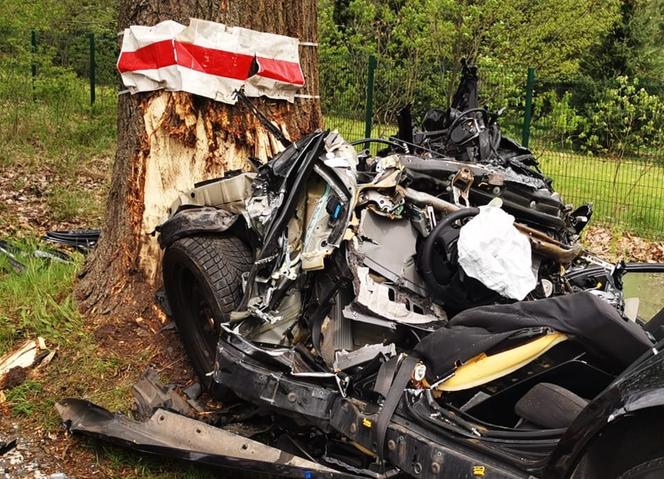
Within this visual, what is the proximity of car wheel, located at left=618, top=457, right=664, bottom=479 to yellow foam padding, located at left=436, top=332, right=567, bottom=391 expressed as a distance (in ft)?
1.76

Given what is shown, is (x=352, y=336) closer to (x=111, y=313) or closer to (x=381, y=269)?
(x=381, y=269)

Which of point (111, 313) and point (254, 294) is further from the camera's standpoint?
point (111, 313)

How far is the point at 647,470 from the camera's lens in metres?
1.89

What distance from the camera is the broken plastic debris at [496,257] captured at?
9.59 feet

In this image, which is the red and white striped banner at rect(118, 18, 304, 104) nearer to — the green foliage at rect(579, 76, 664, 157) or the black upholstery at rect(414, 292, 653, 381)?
the black upholstery at rect(414, 292, 653, 381)

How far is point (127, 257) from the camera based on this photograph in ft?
15.2

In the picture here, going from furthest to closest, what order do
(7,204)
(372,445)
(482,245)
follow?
(7,204), (482,245), (372,445)

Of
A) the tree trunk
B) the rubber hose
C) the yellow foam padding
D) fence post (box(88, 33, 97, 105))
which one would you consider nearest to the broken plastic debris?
the rubber hose

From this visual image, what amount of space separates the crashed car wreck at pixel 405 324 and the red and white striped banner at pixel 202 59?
0.86 meters

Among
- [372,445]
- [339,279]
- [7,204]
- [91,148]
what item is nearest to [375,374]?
[372,445]

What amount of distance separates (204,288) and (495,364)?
169cm

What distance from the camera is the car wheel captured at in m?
1.86

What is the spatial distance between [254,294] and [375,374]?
80 cm

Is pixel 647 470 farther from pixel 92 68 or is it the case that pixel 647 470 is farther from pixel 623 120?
pixel 92 68
